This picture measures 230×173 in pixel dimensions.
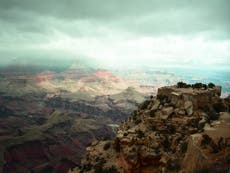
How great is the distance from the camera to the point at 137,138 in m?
36.9

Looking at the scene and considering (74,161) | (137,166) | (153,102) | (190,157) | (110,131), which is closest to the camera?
(190,157)

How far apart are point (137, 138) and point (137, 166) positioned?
344 centimetres

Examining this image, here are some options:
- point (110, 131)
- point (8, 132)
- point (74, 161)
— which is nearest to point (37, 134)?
point (8, 132)

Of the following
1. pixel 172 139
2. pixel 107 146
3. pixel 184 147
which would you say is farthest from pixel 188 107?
pixel 107 146

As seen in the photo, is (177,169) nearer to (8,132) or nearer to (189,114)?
(189,114)

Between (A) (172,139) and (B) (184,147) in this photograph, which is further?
(A) (172,139)

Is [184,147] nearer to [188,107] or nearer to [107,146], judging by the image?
[188,107]

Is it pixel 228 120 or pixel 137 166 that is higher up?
pixel 228 120

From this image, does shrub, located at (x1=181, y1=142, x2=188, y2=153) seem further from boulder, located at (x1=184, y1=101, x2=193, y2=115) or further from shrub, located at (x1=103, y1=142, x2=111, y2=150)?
shrub, located at (x1=103, y1=142, x2=111, y2=150)

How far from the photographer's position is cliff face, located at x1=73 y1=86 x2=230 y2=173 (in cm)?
2764

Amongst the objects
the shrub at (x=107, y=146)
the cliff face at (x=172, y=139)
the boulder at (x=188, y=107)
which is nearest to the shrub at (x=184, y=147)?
the cliff face at (x=172, y=139)

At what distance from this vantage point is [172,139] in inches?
1385

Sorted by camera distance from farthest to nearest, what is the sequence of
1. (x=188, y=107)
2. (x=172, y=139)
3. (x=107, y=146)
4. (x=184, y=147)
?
1. (x=107, y=146)
2. (x=188, y=107)
3. (x=172, y=139)
4. (x=184, y=147)

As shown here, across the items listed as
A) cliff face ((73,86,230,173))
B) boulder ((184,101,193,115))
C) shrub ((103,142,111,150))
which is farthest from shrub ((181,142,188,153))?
shrub ((103,142,111,150))
